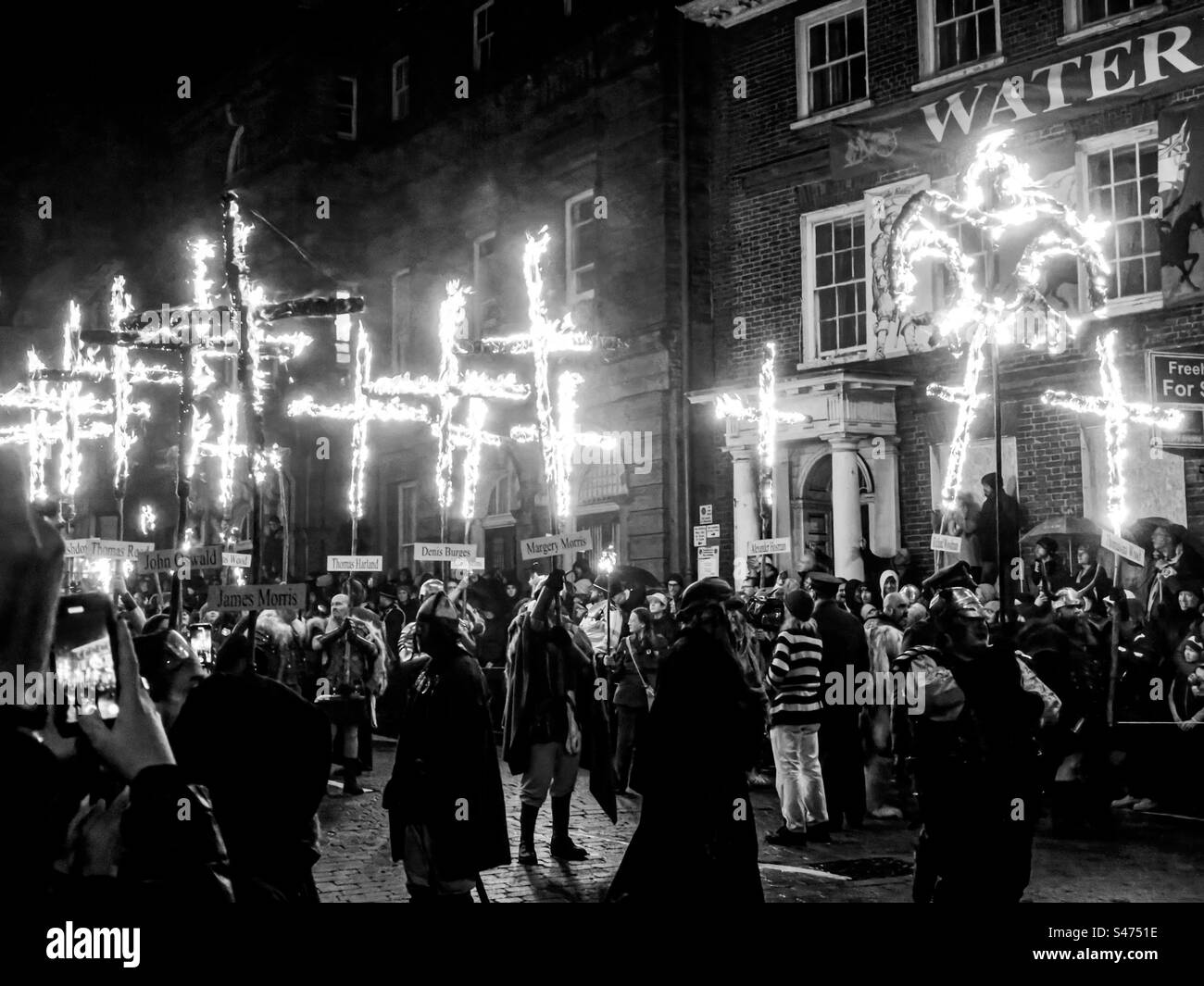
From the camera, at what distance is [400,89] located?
97.5 feet

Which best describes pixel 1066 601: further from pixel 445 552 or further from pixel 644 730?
pixel 445 552

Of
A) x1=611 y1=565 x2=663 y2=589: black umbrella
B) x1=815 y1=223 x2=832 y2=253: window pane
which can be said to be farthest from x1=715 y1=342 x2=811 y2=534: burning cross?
x1=611 y1=565 x2=663 y2=589: black umbrella

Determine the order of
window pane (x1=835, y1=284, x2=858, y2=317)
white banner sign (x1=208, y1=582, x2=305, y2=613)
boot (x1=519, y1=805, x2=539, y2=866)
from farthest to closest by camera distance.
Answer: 1. window pane (x1=835, y1=284, x2=858, y2=317)
2. boot (x1=519, y1=805, x2=539, y2=866)
3. white banner sign (x1=208, y1=582, x2=305, y2=613)

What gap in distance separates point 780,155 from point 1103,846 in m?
14.5

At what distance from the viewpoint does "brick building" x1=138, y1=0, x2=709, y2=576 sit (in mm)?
22781

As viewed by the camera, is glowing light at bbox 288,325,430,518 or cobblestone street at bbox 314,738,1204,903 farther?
glowing light at bbox 288,325,430,518

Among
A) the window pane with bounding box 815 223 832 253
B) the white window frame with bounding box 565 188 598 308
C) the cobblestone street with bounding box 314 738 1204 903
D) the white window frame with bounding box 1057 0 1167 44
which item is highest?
the white window frame with bounding box 1057 0 1167 44

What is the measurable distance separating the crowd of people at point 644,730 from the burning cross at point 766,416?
127 inches

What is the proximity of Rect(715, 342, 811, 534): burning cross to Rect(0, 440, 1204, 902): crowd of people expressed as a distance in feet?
10.6

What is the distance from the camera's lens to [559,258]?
25078 mm

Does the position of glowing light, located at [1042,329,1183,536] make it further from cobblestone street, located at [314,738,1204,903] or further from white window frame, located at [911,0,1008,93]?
cobblestone street, located at [314,738,1204,903]

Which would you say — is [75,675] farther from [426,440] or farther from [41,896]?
[426,440]

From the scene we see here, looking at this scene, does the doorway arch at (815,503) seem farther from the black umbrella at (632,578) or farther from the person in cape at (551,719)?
the person in cape at (551,719)

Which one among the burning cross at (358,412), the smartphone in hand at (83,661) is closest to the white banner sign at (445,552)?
the burning cross at (358,412)
